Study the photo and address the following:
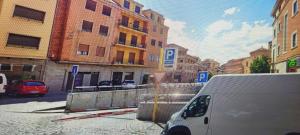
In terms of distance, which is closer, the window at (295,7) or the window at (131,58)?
the window at (295,7)

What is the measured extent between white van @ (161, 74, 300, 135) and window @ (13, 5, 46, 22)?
74.2ft

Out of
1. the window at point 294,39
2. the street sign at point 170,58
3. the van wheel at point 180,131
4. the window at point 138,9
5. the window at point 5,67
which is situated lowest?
the van wheel at point 180,131

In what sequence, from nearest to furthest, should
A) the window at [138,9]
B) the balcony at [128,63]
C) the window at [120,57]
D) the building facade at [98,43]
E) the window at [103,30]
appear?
the building facade at [98,43]
the window at [103,30]
the balcony at [128,63]
the window at [120,57]
the window at [138,9]

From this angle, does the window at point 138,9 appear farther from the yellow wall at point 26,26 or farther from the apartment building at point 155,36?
the yellow wall at point 26,26

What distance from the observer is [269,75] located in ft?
18.3

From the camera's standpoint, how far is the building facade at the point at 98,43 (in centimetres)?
2672

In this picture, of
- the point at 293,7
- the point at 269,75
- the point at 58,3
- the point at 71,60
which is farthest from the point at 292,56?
the point at 58,3

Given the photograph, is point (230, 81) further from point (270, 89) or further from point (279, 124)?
point (279, 124)

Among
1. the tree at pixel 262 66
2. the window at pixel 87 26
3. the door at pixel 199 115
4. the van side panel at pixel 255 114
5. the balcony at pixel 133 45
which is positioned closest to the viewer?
the van side panel at pixel 255 114

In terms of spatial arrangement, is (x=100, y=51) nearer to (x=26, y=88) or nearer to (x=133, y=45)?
(x=133, y=45)

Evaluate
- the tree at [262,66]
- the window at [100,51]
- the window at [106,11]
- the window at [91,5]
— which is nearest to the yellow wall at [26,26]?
the window at [91,5]

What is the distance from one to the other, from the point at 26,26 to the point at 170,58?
1998 cm

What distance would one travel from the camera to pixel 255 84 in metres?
5.65

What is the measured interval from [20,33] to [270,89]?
79.1 feet
